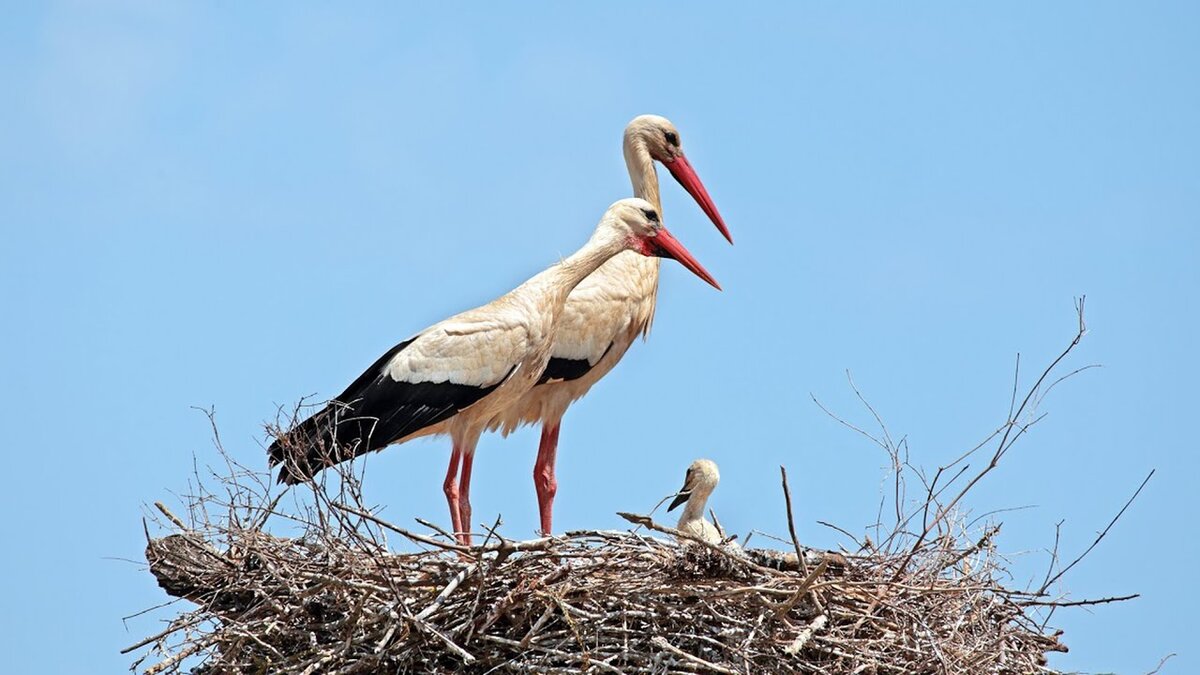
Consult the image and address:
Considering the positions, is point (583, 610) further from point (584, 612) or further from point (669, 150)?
point (669, 150)

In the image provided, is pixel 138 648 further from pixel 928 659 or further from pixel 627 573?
pixel 928 659

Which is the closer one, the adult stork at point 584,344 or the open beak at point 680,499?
the open beak at point 680,499

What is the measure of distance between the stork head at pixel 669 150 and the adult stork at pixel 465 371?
106cm

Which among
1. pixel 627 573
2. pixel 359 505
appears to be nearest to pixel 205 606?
pixel 359 505

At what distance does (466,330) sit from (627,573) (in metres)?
2.04

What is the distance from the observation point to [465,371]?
7.67 m

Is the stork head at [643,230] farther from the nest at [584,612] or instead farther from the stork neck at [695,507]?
the nest at [584,612]

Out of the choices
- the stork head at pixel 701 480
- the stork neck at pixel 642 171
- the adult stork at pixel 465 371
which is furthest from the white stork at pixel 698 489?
the stork neck at pixel 642 171

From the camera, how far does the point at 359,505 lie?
592 centimetres

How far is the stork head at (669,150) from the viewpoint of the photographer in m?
9.07

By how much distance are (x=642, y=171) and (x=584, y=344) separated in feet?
3.52

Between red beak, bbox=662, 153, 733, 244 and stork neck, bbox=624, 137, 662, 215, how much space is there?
0.42 feet

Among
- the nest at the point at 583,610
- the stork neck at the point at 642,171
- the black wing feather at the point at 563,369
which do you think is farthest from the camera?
the stork neck at the point at 642,171

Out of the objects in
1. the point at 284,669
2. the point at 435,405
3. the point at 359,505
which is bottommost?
the point at 284,669
